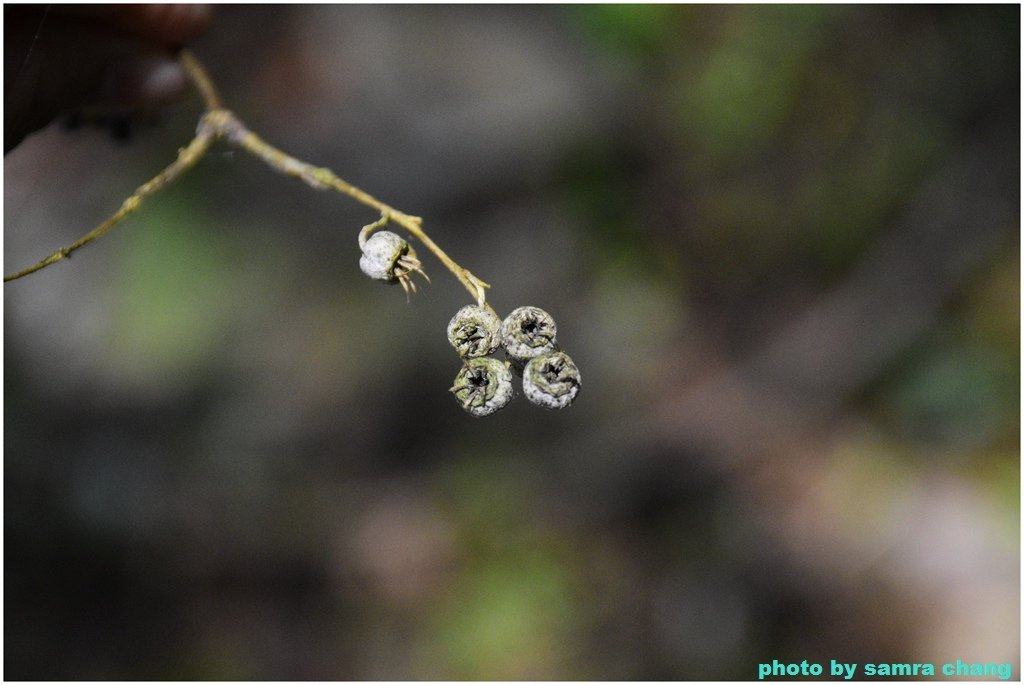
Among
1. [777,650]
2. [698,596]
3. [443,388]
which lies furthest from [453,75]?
[777,650]

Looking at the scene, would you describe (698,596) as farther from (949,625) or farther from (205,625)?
(205,625)

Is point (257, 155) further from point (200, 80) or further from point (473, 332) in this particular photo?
point (473, 332)

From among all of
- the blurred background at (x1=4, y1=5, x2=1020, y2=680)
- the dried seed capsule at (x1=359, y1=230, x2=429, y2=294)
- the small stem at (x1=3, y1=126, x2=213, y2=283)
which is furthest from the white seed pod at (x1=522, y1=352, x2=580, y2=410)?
the blurred background at (x1=4, y1=5, x2=1020, y2=680)

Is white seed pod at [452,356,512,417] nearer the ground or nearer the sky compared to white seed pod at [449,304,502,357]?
nearer the ground

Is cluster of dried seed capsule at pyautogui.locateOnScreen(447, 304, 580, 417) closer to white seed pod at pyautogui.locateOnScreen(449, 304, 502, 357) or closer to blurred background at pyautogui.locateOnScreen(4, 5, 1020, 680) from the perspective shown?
white seed pod at pyautogui.locateOnScreen(449, 304, 502, 357)

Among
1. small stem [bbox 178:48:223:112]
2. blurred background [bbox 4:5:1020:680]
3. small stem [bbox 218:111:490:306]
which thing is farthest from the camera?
blurred background [bbox 4:5:1020:680]

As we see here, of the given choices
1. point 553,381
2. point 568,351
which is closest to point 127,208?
point 553,381

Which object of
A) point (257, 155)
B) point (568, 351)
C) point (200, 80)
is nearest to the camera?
point (257, 155)
